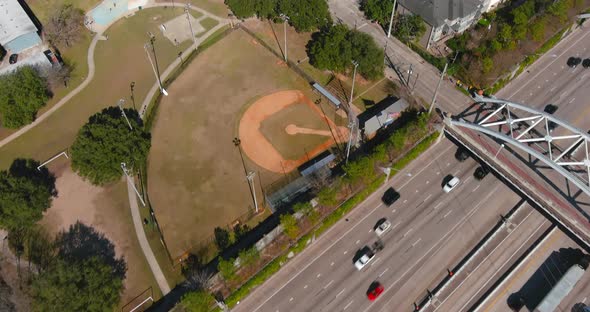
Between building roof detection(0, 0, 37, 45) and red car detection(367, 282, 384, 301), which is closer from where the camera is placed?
red car detection(367, 282, 384, 301)

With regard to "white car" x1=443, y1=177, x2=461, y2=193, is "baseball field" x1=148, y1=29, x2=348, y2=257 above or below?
above

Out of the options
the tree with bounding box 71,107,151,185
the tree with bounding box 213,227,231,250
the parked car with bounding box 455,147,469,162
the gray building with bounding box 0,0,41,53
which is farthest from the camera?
the gray building with bounding box 0,0,41,53

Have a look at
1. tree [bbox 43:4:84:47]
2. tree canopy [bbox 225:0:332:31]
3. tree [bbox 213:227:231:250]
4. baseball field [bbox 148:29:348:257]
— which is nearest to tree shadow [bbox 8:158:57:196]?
baseball field [bbox 148:29:348:257]

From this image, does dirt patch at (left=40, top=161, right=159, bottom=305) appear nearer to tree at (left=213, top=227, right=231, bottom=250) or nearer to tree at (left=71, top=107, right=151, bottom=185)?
tree at (left=71, top=107, right=151, bottom=185)

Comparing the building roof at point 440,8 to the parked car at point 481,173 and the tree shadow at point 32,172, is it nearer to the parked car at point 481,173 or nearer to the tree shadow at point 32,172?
the parked car at point 481,173

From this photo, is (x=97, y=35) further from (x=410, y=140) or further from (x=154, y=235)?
(x=410, y=140)

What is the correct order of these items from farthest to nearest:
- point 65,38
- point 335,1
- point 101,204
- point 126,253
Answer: point 335,1 → point 65,38 → point 101,204 → point 126,253

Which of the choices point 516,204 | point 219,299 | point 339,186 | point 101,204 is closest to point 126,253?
point 101,204
